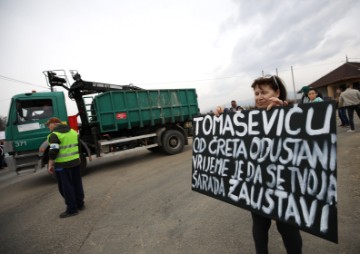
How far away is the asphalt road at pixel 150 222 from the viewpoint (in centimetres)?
257

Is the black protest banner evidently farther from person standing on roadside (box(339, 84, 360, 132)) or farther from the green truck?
person standing on roadside (box(339, 84, 360, 132))

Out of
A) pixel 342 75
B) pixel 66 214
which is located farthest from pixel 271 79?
pixel 342 75

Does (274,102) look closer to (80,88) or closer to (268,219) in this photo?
(268,219)

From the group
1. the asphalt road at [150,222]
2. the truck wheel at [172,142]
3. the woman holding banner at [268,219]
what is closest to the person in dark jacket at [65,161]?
the asphalt road at [150,222]

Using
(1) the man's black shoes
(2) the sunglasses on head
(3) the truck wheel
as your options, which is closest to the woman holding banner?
(2) the sunglasses on head

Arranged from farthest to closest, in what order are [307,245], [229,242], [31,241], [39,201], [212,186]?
1. [39,201]
2. [31,241]
3. [229,242]
4. [307,245]
5. [212,186]

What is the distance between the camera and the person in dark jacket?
12.6 feet

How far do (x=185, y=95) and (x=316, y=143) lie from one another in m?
7.59

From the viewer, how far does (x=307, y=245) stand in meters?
2.35

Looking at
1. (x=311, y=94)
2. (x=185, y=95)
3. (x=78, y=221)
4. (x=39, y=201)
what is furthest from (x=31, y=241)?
(x=185, y=95)

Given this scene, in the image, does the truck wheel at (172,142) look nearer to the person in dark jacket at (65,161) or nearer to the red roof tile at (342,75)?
the person in dark jacket at (65,161)

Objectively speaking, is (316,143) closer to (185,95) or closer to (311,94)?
(311,94)

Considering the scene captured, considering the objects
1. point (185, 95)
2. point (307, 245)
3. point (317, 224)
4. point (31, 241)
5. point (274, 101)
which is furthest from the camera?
point (185, 95)

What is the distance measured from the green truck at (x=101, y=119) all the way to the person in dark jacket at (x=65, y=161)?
7.62ft
